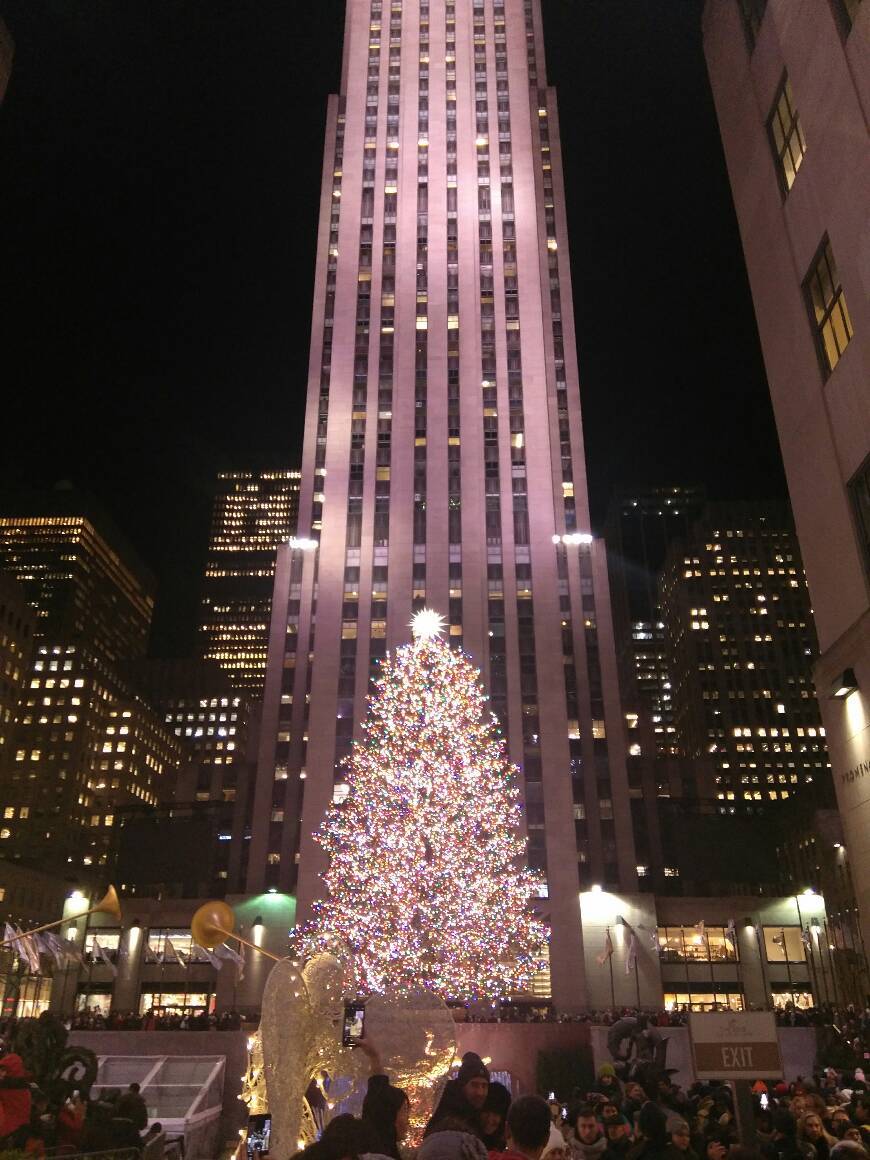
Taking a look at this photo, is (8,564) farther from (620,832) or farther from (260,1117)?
(260,1117)

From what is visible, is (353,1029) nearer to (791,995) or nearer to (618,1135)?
(618,1135)

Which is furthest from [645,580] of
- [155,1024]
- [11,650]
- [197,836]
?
[155,1024]

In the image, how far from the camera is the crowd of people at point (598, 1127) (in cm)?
494

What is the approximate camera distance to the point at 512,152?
80062mm

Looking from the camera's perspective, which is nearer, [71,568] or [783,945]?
[783,945]

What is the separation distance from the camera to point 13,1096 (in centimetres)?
780

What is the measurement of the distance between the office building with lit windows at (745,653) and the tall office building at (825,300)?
3854 inches

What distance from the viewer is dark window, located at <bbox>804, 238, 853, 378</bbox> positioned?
18438 millimetres

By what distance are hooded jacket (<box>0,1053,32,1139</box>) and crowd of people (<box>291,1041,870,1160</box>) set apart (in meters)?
3.02

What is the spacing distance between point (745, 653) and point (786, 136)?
111297 millimetres

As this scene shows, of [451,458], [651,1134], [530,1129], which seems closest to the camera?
[530,1129]

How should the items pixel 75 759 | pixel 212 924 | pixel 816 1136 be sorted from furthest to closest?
pixel 75 759 → pixel 212 924 → pixel 816 1136

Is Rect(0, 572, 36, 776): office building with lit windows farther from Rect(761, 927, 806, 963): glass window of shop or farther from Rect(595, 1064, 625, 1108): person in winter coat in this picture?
Rect(595, 1064, 625, 1108): person in winter coat

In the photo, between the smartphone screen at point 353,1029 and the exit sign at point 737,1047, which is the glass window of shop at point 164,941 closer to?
the smartphone screen at point 353,1029
